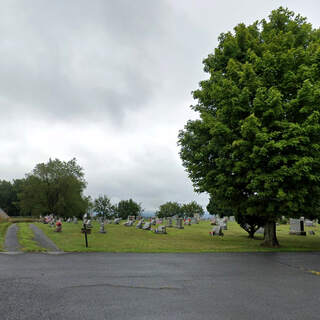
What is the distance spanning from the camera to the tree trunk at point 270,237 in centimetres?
1638

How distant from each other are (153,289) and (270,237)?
12.5m

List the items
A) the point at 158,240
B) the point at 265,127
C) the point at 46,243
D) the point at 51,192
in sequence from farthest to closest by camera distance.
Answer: the point at 51,192 < the point at 158,240 < the point at 46,243 < the point at 265,127

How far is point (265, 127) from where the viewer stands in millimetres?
13578

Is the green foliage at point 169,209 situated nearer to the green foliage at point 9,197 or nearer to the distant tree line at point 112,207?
the distant tree line at point 112,207

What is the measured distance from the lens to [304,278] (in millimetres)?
7895

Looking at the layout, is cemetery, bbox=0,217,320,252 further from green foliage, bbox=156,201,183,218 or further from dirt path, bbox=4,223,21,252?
green foliage, bbox=156,201,183,218

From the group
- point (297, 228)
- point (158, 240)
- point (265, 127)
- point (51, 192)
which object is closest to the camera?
point (265, 127)

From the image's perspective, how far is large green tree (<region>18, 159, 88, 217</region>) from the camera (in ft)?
202

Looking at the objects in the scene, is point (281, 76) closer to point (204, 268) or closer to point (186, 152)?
point (186, 152)

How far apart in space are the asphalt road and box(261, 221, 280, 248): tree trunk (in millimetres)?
6336

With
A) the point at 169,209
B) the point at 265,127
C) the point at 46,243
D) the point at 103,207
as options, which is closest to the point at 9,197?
the point at 103,207

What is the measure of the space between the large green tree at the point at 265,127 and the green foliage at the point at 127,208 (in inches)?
3211

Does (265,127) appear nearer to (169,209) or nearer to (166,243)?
(166,243)

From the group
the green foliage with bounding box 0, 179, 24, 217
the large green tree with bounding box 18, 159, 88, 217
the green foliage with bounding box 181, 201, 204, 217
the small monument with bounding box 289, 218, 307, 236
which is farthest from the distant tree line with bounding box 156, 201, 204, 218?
the small monument with bounding box 289, 218, 307, 236
